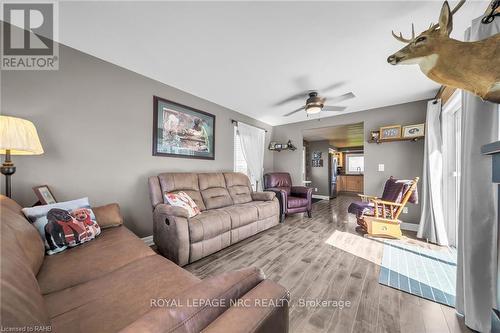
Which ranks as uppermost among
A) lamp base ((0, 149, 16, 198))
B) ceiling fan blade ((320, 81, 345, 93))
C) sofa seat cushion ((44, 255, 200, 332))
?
ceiling fan blade ((320, 81, 345, 93))

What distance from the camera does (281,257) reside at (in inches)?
86.4

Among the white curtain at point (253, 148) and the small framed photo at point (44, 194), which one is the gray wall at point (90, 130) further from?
the white curtain at point (253, 148)

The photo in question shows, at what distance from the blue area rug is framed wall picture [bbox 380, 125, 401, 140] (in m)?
1.90

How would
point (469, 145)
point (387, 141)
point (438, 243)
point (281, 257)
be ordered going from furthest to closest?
point (387, 141), point (438, 243), point (281, 257), point (469, 145)

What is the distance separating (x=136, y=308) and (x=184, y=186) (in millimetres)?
1980

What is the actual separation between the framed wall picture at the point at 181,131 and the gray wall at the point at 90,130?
11 cm

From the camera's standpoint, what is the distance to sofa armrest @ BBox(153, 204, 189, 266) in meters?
1.92

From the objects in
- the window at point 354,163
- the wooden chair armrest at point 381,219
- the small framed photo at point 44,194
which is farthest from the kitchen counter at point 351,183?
the small framed photo at point 44,194

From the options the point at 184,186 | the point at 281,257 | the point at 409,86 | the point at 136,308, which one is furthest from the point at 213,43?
the point at 409,86

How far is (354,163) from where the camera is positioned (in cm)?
835

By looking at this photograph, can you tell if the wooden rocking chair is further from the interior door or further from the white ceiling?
the white ceiling

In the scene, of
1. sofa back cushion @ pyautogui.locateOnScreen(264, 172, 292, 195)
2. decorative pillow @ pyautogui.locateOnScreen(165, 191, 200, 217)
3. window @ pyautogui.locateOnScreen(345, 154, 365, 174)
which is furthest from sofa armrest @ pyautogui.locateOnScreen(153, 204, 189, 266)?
window @ pyautogui.locateOnScreen(345, 154, 365, 174)

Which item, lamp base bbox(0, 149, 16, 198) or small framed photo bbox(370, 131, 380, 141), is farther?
small framed photo bbox(370, 131, 380, 141)

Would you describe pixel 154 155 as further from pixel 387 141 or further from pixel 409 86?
pixel 387 141
